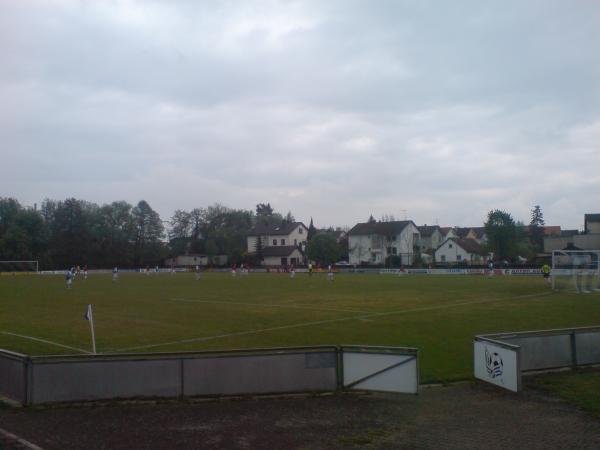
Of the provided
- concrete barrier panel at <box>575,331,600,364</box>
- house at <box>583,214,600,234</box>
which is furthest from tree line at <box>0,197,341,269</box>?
concrete barrier panel at <box>575,331,600,364</box>

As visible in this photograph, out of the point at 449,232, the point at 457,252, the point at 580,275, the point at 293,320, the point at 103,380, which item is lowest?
the point at 293,320

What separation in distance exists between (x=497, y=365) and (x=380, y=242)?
303 ft

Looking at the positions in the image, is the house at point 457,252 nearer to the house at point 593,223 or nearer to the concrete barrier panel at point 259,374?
the house at point 593,223

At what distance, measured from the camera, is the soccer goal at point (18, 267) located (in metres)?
87.8

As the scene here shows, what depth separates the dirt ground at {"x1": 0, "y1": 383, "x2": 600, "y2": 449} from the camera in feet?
27.9

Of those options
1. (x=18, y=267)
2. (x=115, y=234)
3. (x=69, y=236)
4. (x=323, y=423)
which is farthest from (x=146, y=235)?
(x=323, y=423)

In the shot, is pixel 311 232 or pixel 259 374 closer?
pixel 259 374

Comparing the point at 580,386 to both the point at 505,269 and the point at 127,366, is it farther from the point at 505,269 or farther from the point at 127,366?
the point at 505,269

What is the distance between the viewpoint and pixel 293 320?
24.1 m

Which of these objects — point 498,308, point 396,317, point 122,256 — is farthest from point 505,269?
point 122,256

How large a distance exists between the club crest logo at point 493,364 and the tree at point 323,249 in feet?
277

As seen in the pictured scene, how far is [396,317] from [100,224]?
10660 centimetres

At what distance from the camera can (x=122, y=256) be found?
112312mm

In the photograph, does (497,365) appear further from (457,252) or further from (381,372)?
(457,252)
